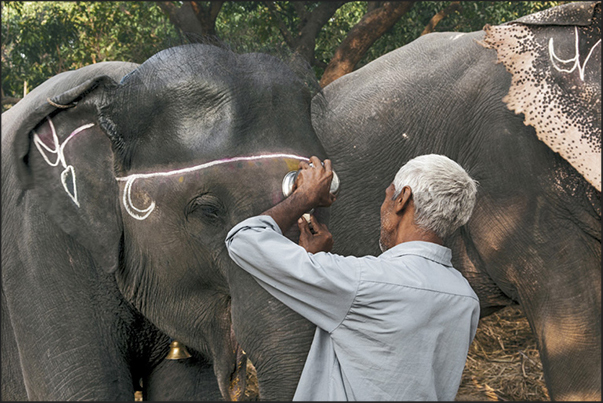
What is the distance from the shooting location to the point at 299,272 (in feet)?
4.47

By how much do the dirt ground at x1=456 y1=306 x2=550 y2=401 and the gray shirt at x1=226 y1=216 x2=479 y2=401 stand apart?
8.48 feet

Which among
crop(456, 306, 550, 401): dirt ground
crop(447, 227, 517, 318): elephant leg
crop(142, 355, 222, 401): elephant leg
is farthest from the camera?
crop(456, 306, 550, 401): dirt ground

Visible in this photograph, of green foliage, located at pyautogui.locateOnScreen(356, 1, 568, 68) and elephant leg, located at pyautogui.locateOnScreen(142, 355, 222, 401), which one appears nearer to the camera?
elephant leg, located at pyautogui.locateOnScreen(142, 355, 222, 401)

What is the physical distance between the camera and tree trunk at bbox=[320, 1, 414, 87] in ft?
16.5

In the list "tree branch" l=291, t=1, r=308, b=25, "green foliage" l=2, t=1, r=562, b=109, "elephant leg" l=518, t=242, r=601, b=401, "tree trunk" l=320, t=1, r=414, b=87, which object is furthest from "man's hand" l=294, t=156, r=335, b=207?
"tree branch" l=291, t=1, r=308, b=25

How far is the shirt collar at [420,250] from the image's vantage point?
1434 mm

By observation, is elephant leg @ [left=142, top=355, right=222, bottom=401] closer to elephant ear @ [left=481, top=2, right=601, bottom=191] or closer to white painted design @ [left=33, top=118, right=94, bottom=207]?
white painted design @ [left=33, top=118, right=94, bottom=207]

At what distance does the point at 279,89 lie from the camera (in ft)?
Result: 5.84

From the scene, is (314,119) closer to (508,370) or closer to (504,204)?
(504,204)

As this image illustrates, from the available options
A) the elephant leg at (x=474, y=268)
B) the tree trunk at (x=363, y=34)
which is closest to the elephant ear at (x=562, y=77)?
the elephant leg at (x=474, y=268)

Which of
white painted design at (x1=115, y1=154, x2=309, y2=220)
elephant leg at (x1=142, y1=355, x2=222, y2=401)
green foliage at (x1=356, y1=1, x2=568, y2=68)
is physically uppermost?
white painted design at (x1=115, y1=154, x2=309, y2=220)

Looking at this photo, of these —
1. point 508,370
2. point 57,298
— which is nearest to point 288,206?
point 57,298

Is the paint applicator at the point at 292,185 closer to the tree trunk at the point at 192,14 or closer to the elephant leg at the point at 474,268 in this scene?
the elephant leg at the point at 474,268

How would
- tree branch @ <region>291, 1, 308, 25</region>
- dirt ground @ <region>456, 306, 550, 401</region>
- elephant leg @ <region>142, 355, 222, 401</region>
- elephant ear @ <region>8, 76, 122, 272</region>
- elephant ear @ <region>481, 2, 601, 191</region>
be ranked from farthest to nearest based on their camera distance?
tree branch @ <region>291, 1, 308, 25</region>
dirt ground @ <region>456, 306, 550, 401</region>
elephant ear @ <region>481, 2, 601, 191</region>
elephant leg @ <region>142, 355, 222, 401</region>
elephant ear @ <region>8, 76, 122, 272</region>
